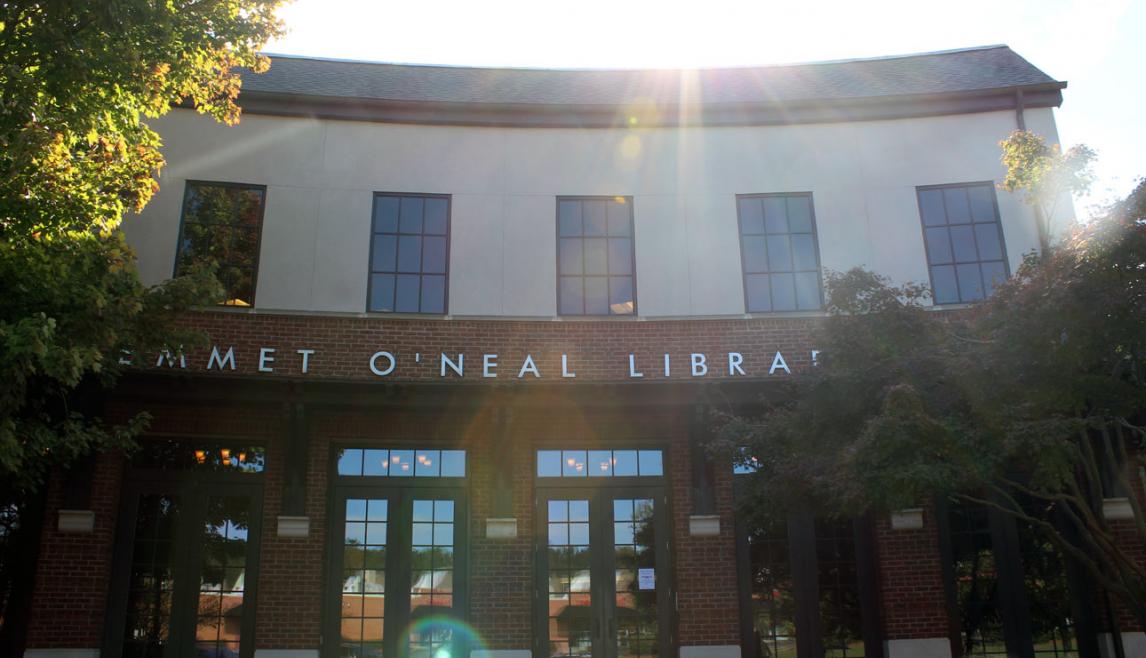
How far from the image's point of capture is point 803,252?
13.7m

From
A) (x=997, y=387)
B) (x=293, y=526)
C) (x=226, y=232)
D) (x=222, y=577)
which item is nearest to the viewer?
(x=997, y=387)

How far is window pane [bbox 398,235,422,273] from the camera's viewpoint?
13.5 meters

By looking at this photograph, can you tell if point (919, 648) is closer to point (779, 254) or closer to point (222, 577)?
point (779, 254)

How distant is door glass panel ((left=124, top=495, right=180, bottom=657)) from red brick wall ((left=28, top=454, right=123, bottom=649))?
336 mm

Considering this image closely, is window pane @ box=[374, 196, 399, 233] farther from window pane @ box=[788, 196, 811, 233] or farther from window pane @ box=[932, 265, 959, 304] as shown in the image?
window pane @ box=[932, 265, 959, 304]

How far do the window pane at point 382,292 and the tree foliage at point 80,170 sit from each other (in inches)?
153

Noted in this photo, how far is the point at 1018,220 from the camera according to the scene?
13656mm

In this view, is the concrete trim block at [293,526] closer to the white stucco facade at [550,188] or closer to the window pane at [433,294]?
the white stucco facade at [550,188]

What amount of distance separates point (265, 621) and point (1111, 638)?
10872 millimetres

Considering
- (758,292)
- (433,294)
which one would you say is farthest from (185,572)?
(758,292)

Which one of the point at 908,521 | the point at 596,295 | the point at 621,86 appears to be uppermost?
the point at 621,86

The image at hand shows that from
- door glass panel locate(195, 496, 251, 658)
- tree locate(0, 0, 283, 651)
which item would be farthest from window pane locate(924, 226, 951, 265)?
door glass panel locate(195, 496, 251, 658)

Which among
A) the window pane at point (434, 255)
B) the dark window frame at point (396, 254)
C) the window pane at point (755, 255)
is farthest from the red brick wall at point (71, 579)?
the window pane at point (755, 255)

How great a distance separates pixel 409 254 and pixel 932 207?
773cm
